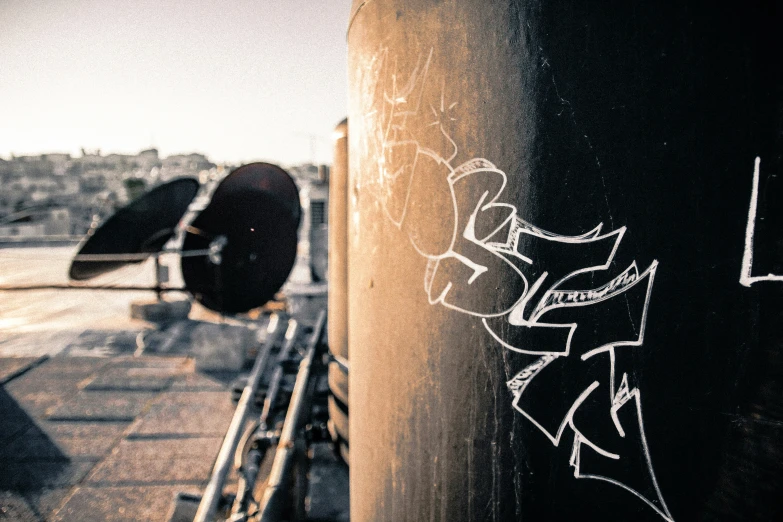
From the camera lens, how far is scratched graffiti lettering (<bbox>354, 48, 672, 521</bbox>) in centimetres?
142

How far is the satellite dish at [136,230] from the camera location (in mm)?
7891

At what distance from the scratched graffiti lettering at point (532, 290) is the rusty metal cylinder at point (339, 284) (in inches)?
106

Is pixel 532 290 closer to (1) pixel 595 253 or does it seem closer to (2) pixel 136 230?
(1) pixel 595 253

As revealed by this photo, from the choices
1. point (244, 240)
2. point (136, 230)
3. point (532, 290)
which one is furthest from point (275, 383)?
point (136, 230)

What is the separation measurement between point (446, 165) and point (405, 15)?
0.65m

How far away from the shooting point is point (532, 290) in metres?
1.48

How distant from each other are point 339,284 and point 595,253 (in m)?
3.29

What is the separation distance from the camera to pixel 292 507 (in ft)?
12.7

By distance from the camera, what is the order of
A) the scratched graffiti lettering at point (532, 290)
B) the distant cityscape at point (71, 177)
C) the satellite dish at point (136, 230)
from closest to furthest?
the scratched graffiti lettering at point (532, 290)
the satellite dish at point (136, 230)
the distant cityscape at point (71, 177)

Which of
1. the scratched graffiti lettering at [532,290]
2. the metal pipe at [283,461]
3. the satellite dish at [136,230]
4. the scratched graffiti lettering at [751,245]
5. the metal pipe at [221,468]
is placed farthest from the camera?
the satellite dish at [136,230]

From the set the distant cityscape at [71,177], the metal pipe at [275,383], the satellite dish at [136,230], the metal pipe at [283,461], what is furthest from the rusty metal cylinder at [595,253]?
the distant cityscape at [71,177]

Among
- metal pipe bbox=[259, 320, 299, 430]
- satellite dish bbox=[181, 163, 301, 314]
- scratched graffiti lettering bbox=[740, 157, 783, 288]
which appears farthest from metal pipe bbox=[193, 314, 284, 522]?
satellite dish bbox=[181, 163, 301, 314]

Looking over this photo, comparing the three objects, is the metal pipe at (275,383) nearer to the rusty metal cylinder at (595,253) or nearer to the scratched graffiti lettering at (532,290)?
the rusty metal cylinder at (595,253)

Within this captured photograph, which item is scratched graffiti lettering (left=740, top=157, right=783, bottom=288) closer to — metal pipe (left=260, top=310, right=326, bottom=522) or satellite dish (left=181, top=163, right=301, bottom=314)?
metal pipe (left=260, top=310, right=326, bottom=522)
